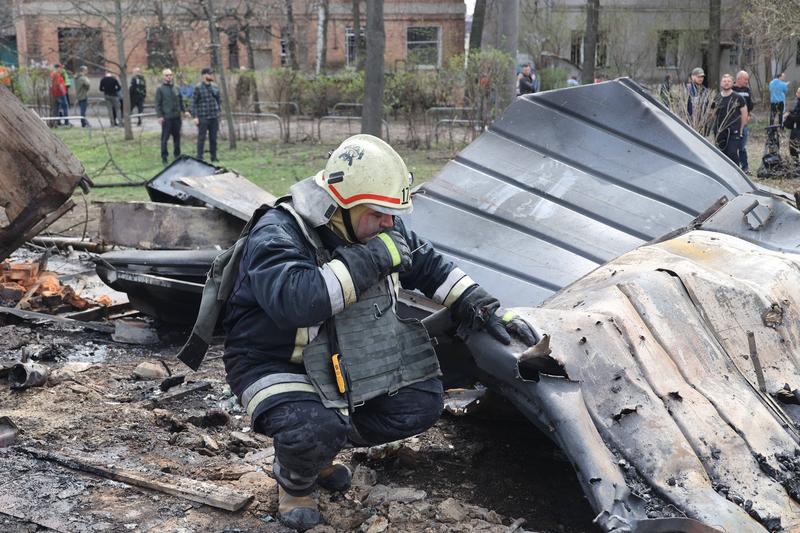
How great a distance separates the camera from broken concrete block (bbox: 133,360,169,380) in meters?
5.08

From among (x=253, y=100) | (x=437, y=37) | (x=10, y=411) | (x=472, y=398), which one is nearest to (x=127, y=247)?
(x=10, y=411)

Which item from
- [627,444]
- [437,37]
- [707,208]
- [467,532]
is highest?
[437,37]

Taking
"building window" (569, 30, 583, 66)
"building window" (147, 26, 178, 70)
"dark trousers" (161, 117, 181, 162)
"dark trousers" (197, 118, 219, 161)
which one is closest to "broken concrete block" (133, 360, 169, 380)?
"dark trousers" (197, 118, 219, 161)

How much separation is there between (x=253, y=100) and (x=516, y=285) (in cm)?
1709

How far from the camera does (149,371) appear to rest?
16.7ft

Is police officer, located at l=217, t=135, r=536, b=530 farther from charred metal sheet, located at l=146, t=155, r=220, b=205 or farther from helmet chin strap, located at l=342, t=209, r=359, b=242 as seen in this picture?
charred metal sheet, located at l=146, t=155, r=220, b=205

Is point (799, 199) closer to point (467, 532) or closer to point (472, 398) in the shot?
point (472, 398)

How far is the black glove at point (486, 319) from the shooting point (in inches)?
129

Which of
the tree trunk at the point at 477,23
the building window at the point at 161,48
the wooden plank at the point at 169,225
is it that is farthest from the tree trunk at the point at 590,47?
the wooden plank at the point at 169,225

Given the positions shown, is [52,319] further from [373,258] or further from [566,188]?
[373,258]

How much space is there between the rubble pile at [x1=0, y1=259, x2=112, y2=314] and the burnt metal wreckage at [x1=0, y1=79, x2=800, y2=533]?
756 millimetres

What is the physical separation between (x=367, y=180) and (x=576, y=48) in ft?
103

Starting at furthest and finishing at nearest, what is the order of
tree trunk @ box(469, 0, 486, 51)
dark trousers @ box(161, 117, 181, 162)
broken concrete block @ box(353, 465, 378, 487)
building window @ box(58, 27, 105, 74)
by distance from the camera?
tree trunk @ box(469, 0, 486, 51)
building window @ box(58, 27, 105, 74)
dark trousers @ box(161, 117, 181, 162)
broken concrete block @ box(353, 465, 378, 487)

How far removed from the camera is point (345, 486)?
349 cm
